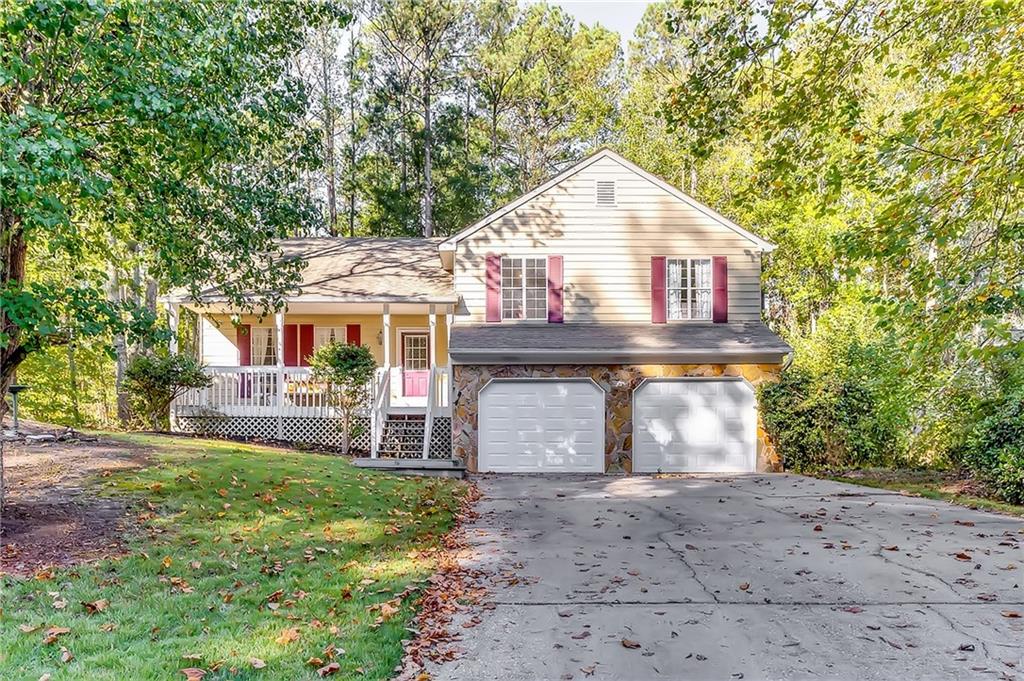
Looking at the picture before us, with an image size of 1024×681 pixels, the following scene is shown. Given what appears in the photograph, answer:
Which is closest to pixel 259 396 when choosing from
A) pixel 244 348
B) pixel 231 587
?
pixel 244 348

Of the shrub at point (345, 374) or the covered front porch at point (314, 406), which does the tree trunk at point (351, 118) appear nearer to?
the covered front porch at point (314, 406)

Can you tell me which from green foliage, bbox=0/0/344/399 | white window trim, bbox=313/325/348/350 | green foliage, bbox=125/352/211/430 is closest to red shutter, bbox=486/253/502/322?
white window trim, bbox=313/325/348/350

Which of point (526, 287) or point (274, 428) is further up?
point (526, 287)

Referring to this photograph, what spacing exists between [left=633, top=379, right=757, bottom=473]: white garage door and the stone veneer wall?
188 millimetres

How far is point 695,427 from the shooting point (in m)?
14.3

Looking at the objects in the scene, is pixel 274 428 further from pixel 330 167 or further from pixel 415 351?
pixel 330 167

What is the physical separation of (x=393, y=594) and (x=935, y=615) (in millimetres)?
4039

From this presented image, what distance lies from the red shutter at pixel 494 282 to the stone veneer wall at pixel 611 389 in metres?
1.93

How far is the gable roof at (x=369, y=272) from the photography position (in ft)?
51.8

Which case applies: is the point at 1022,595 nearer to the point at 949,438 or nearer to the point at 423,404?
the point at 949,438

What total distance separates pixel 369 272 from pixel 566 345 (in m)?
6.08

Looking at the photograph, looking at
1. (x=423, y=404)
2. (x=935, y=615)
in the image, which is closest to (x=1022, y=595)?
(x=935, y=615)

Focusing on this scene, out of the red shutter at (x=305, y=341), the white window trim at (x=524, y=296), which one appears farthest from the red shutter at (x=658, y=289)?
the red shutter at (x=305, y=341)

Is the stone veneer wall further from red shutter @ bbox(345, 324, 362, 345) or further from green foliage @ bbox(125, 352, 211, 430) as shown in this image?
green foliage @ bbox(125, 352, 211, 430)
